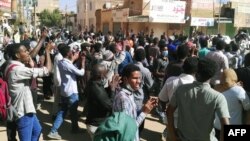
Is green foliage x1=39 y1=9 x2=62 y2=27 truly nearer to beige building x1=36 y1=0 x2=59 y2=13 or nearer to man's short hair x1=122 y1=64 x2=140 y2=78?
beige building x1=36 y1=0 x2=59 y2=13

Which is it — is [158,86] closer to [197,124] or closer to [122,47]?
[122,47]

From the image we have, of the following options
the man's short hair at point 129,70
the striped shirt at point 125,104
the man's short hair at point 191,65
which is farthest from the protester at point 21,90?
the man's short hair at point 191,65

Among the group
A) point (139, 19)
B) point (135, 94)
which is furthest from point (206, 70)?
point (139, 19)

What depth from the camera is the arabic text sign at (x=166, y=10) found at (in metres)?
28.8

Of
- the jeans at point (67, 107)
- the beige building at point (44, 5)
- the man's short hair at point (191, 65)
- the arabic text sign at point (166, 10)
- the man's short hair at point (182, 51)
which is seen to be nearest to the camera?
the man's short hair at point (191, 65)

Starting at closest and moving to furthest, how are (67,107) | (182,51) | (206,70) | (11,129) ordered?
(206,70) → (11,129) → (182,51) → (67,107)

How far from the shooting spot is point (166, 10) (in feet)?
95.4

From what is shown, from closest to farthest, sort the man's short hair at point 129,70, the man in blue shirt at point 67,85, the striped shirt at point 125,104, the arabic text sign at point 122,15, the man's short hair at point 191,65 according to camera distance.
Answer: the striped shirt at point 125,104, the man's short hair at point 129,70, the man's short hair at point 191,65, the man in blue shirt at point 67,85, the arabic text sign at point 122,15

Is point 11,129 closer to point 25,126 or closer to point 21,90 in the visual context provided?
point 25,126

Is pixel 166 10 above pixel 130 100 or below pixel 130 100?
above

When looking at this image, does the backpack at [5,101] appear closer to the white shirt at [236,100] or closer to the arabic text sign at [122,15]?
the white shirt at [236,100]

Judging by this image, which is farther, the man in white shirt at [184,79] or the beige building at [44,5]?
the beige building at [44,5]

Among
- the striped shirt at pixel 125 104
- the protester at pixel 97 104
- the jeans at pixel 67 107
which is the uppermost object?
the striped shirt at pixel 125 104

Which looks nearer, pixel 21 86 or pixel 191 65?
pixel 191 65
